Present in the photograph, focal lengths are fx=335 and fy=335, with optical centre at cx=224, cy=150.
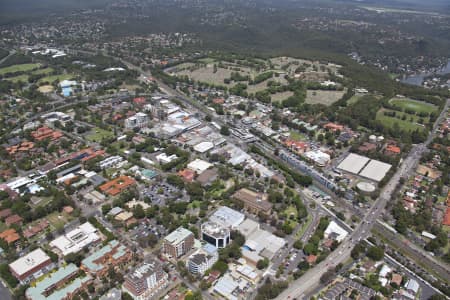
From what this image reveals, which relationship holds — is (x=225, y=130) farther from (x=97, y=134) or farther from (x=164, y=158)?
(x=97, y=134)

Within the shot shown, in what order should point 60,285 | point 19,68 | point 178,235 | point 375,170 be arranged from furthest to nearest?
point 19,68 → point 375,170 → point 178,235 → point 60,285

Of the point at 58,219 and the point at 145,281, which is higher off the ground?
the point at 145,281

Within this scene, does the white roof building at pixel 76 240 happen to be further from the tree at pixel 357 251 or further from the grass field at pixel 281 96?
the grass field at pixel 281 96

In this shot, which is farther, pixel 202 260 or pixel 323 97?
A: pixel 323 97

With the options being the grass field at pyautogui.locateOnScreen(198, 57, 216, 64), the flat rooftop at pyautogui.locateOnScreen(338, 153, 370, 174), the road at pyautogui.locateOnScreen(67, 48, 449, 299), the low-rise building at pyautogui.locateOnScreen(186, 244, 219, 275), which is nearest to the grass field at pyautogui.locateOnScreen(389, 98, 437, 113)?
the road at pyautogui.locateOnScreen(67, 48, 449, 299)

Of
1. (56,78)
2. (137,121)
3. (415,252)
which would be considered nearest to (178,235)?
(415,252)

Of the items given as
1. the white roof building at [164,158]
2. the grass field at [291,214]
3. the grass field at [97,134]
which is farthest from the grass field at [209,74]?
the grass field at [291,214]

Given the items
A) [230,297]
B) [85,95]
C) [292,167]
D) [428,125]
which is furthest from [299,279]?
[85,95]
